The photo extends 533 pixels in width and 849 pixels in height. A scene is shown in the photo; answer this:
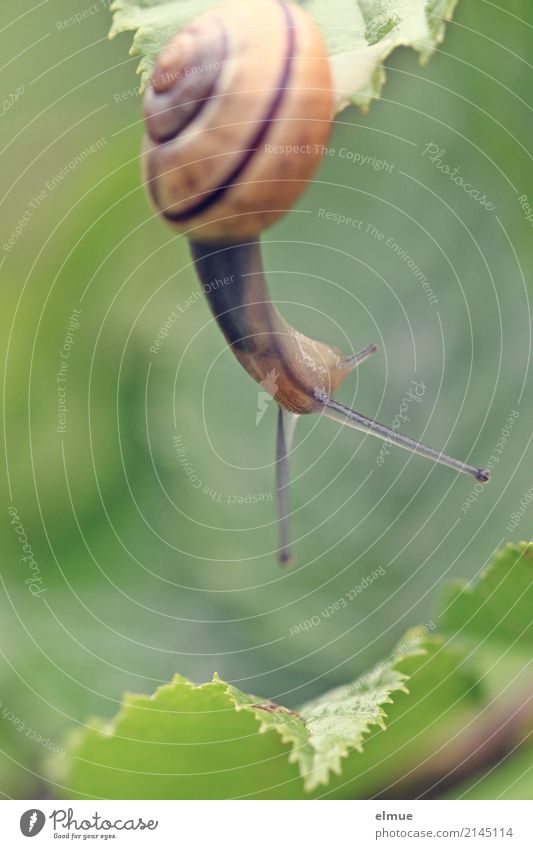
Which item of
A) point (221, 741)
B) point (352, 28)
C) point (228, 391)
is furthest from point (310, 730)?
point (352, 28)

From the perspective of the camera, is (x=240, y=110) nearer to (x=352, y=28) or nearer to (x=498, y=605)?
(x=352, y=28)

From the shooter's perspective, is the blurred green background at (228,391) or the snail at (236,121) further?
the blurred green background at (228,391)

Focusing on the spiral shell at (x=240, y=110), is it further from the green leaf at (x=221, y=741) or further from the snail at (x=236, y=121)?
the green leaf at (x=221, y=741)

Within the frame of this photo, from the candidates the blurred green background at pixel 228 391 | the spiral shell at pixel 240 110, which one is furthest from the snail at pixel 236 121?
the blurred green background at pixel 228 391

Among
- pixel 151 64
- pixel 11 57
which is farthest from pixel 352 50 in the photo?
pixel 11 57
